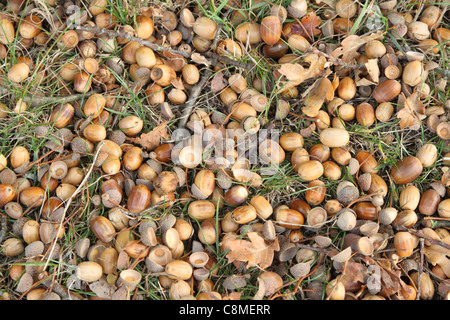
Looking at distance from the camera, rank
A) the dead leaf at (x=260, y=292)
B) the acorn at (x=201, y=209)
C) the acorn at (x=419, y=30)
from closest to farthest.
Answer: the dead leaf at (x=260, y=292)
the acorn at (x=201, y=209)
the acorn at (x=419, y=30)

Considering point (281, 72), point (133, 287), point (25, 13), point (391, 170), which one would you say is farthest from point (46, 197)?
point (391, 170)

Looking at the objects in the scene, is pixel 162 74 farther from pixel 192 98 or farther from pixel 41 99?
pixel 41 99

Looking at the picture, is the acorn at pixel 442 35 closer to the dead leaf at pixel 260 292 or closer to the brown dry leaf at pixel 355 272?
the brown dry leaf at pixel 355 272

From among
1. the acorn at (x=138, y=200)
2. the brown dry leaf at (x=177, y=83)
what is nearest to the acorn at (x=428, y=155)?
the brown dry leaf at (x=177, y=83)

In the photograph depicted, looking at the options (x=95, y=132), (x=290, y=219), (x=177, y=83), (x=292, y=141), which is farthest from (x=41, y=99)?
(x=290, y=219)

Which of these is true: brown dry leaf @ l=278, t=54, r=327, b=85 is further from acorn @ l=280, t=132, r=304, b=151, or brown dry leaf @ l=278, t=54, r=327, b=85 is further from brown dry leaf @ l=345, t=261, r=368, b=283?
brown dry leaf @ l=345, t=261, r=368, b=283

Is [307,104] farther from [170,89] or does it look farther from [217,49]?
[170,89]
